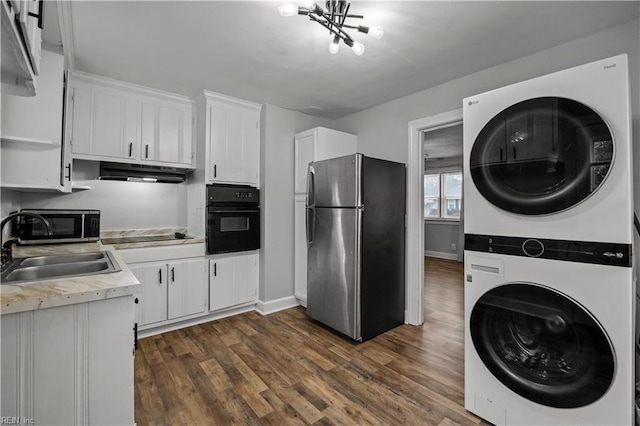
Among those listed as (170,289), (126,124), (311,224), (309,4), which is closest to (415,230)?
Answer: (311,224)

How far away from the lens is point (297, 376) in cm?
213

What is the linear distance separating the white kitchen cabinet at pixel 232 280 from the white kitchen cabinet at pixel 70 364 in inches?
75.5

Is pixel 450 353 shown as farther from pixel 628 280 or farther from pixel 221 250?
pixel 221 250

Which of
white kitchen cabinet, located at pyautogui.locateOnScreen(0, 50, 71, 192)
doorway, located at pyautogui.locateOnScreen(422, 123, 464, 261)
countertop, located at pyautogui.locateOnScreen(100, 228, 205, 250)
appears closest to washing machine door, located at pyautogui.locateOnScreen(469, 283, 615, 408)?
countertop, located at pyautogui.locateOnScreen(100, 228, 205, 250)

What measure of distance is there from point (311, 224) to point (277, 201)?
67cm

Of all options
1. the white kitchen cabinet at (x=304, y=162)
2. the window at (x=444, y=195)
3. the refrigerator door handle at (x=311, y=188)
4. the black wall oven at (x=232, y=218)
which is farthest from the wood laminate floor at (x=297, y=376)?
the window at (x=444, y=195)

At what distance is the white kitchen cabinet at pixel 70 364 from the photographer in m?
1.03

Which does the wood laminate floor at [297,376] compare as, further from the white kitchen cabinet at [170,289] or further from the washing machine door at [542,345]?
the washing machine door at [542,345]

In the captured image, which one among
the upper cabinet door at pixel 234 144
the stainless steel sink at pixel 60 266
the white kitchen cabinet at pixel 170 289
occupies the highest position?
the upper cabinet door at pixel 234 144

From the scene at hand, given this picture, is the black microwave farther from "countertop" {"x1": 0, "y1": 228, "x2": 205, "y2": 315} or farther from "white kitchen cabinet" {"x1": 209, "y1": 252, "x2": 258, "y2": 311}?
"countertop" {"x1": 0, "y1": 228, "x2": 205, "y2": 315}

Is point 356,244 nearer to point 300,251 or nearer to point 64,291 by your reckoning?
point 300,251

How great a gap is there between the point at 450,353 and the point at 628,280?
5.12ft

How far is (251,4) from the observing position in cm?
173

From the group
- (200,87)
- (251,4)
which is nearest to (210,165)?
(200,87)
